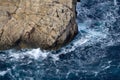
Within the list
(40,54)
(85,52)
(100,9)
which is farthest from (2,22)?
(100,9)

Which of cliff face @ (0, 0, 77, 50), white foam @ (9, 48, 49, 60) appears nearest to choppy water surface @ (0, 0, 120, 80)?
white foam @ (9, 48, 49, 60)

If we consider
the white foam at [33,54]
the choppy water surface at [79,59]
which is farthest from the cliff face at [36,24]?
the choppy water surface at [79,59]

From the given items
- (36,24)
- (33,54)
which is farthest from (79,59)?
(36,24)

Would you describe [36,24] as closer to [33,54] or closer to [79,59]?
[33,54]

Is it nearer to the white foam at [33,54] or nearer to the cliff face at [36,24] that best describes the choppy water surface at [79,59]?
the white foam at [33,54]

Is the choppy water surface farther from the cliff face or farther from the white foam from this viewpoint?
the cliff face

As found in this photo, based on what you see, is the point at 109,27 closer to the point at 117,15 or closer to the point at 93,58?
the point at 117,15
